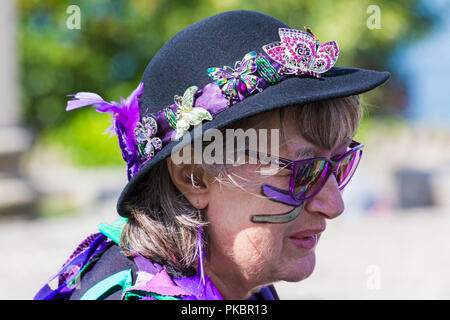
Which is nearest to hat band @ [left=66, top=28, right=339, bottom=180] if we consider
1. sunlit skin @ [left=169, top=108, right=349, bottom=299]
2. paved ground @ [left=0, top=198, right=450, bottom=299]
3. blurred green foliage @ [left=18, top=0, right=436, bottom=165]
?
sunlit skin @ [left=169, top=108, right=349, bottom=299]

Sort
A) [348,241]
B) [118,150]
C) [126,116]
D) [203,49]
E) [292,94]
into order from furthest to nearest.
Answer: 1. [118,150]
2. [348,241]
3. [126,116]
4. [203,49]
5. [292,94]

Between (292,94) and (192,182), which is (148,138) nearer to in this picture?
(192,182)

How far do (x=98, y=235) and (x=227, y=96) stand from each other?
0.75 m

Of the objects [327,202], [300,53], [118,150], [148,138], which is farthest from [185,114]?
[118,150]

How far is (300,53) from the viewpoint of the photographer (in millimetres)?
1712

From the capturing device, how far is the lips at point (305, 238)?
70.4 inches

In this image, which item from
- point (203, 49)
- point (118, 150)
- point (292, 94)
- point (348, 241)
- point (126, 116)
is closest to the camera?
point (292, 94)

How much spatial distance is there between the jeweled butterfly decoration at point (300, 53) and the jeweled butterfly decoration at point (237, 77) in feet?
0.23

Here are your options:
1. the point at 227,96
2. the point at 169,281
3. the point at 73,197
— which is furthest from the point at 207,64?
the point at 73,197

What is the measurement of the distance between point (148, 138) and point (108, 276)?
1.49 feet

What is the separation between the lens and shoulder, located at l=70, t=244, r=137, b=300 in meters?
Result: 1.71

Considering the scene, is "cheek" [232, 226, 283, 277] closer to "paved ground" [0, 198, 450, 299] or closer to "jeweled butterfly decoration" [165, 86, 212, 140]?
"jeweled butterfly decoration" [165, 86, 212, 140]

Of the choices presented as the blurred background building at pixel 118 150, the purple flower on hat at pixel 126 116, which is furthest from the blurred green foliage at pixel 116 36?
the purple flower on hat at pixel 126 116
